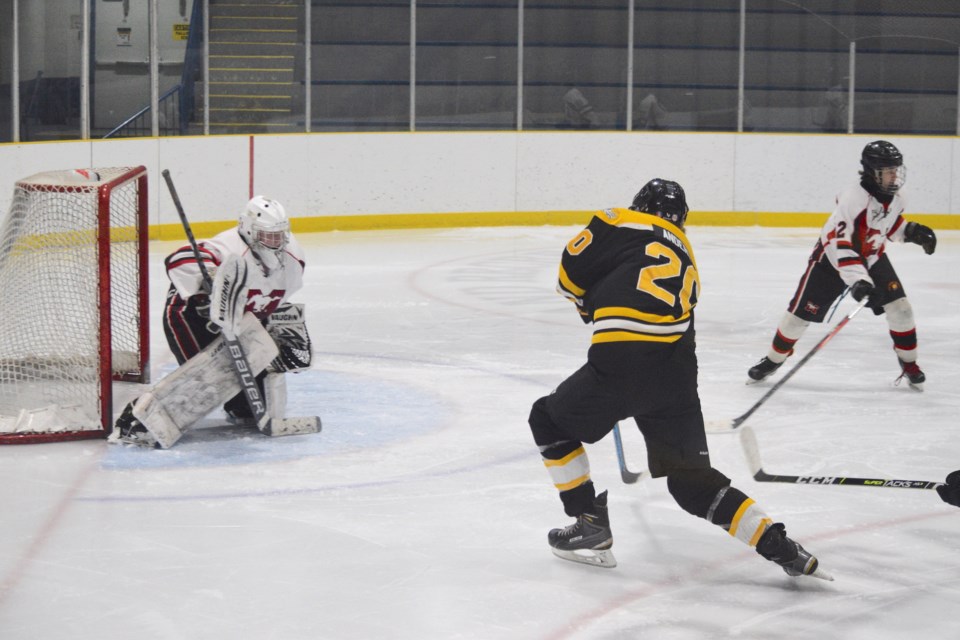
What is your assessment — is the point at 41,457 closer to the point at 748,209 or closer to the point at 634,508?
the point at 634,508

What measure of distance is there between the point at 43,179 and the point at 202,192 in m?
4.91

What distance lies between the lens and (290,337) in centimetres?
438

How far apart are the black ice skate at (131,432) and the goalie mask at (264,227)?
62 cm

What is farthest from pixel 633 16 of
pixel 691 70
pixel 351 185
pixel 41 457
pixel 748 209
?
pixel 41 457

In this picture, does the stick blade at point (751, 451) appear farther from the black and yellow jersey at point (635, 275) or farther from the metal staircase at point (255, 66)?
the metal staircase at point (255, 66)

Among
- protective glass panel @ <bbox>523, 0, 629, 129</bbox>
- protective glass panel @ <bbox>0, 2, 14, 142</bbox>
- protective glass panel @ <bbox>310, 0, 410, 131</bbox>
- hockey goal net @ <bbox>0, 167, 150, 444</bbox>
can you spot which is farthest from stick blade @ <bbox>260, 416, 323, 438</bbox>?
protective glass panel @ <bbox>523, 0, 629, 129</bbox>

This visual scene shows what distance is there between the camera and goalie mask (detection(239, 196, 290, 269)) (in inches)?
159

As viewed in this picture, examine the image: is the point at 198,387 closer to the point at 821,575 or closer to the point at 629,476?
the point at 629,476

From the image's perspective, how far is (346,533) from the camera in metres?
3.35

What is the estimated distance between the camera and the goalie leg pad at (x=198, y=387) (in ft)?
13.5

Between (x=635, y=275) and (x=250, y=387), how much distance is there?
1.67m

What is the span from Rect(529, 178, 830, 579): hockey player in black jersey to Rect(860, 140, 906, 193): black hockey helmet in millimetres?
2080

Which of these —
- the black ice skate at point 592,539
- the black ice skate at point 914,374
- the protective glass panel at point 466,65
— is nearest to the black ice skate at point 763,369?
the black ice skate at point 914,374

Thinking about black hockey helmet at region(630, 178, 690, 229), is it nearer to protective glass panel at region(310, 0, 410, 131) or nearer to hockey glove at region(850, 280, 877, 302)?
hockey glove at region(850, 280, 877, 302)
